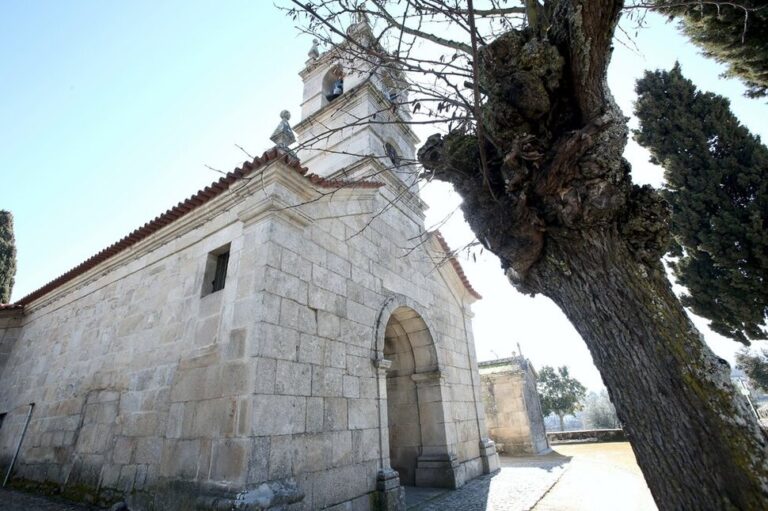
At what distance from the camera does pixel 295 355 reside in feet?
13.3

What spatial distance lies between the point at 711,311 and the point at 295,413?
10.0 meters

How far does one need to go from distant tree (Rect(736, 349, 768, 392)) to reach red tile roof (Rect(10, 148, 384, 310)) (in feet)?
77.8

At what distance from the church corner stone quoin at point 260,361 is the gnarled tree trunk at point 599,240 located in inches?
38.8

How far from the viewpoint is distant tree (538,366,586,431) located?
97.7 ft

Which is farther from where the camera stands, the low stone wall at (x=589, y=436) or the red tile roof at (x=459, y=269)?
the low stone wall at (x=589, y=436)

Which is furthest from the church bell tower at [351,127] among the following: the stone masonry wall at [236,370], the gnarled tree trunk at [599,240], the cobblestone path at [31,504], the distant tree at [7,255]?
the distant tree at [7,255]

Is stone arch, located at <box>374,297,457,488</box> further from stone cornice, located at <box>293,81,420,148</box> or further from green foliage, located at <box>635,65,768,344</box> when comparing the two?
green foliage, located at <box>635,65,768,344</box>

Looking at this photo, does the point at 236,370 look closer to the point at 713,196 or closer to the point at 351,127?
the point at 351,127

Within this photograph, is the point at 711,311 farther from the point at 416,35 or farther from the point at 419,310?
the point at 416,35

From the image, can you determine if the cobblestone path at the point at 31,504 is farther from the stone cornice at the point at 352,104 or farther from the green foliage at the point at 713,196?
the green foliage at the point at 713,196

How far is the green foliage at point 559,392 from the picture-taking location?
29766 millimetres

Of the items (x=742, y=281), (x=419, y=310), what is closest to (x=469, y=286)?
(x=419, y=310)

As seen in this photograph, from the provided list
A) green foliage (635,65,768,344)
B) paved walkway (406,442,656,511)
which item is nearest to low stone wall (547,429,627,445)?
paved walkway (406,442,656,511)

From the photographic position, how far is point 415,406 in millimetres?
6707
